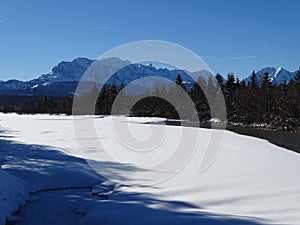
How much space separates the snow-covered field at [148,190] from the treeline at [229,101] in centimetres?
3621

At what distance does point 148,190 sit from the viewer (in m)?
10.6

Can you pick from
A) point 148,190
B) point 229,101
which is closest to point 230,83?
point 229,101

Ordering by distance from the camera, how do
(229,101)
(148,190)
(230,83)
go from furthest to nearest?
(230,83)
(229,101)
(148,190)

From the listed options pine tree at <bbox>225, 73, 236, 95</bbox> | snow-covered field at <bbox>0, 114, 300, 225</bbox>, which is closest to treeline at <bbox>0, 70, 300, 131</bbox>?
pine tree at <bbox>225, 73, 236, 95</bbox>

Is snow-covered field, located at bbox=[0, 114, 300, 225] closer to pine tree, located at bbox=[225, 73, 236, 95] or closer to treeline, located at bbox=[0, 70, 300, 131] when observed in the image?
treeline, located at bbox=[0, 70, 300, 131]

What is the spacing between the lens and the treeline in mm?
50500

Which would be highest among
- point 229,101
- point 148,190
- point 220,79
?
point 220,79

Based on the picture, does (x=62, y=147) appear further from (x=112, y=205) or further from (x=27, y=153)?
(x=112, y=205)

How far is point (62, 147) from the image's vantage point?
20.0 metres

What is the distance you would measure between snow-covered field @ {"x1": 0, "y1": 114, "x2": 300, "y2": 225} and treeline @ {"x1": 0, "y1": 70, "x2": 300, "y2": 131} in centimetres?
3621

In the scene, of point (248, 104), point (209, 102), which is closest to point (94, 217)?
point (248, 104)

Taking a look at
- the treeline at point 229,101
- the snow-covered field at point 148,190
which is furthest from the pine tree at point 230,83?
the snow-covered field at point 148,190

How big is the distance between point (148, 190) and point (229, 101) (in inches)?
2230

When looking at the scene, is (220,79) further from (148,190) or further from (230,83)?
(148,190)
